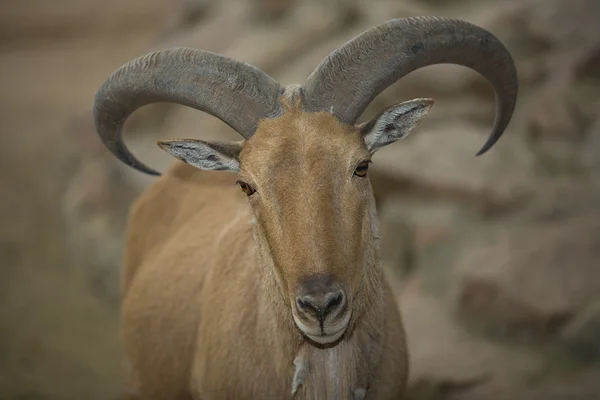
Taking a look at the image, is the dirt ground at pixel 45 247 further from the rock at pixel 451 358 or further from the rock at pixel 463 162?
the rock at pixel 463 162

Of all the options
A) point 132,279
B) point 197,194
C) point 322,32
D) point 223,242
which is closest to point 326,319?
point 223,242

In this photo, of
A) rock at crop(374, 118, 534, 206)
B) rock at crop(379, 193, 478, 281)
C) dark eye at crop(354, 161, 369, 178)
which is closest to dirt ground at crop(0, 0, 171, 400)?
rock at crop(379, 193, 478, 281)

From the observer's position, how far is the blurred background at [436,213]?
23.0 feet

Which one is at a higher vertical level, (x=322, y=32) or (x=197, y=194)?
(x=322, y=32)

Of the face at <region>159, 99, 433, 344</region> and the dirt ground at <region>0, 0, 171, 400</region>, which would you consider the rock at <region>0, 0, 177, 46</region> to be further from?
the face at <region>159, 99, 433, 344</region>

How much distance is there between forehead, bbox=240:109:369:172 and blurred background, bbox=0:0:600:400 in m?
3.57

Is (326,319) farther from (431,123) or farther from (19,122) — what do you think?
(19,122)

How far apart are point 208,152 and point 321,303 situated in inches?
61.9

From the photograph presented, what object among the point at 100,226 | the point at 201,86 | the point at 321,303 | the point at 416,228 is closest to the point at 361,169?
the point at 321,303

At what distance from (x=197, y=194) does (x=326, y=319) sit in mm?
3249

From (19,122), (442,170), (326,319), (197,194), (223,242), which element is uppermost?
(19,122)

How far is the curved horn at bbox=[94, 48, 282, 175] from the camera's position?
4398 millimetres

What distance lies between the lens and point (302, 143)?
13.6 feet

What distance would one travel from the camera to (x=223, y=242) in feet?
18.6
